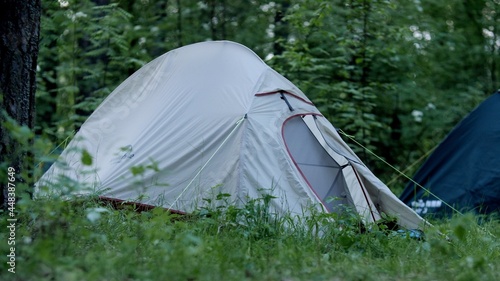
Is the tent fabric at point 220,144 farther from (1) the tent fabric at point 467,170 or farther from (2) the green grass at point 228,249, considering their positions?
(1) the tent fabric at point 467,170

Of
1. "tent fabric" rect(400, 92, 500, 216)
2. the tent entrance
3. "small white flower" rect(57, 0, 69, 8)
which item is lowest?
"tent fabric" rect(400, 92, 500, 216)

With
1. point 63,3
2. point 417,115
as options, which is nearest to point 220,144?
point 63,3

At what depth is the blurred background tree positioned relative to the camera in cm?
980

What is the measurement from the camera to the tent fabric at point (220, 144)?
5574 mm

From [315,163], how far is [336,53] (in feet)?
17.3

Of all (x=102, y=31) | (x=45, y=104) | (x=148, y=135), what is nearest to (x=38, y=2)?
(x=148, y=135)

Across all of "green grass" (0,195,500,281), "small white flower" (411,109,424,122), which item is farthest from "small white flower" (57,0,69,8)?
"small white flower" (411,109,424,122)

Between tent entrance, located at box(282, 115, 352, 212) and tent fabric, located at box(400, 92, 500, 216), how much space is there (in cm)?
176

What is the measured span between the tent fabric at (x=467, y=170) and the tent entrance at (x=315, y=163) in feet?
5.78

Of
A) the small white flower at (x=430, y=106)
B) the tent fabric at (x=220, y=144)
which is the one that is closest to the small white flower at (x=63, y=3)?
the tent fabric at (x=220, y=144)

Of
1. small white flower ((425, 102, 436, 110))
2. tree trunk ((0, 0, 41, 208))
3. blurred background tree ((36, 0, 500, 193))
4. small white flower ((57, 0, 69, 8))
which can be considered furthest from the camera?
small white flower ((425, 102, 436, 110))

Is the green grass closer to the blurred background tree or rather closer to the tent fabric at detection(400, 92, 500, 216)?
the tent fabric at detection(400, 92, 500, 216)

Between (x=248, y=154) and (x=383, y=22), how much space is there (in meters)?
5.58

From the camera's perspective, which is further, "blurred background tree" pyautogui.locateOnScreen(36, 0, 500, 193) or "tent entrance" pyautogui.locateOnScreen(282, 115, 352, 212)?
"blurred background tree" pyautogui.locateOnScreen(36, 0, 500, 193)
